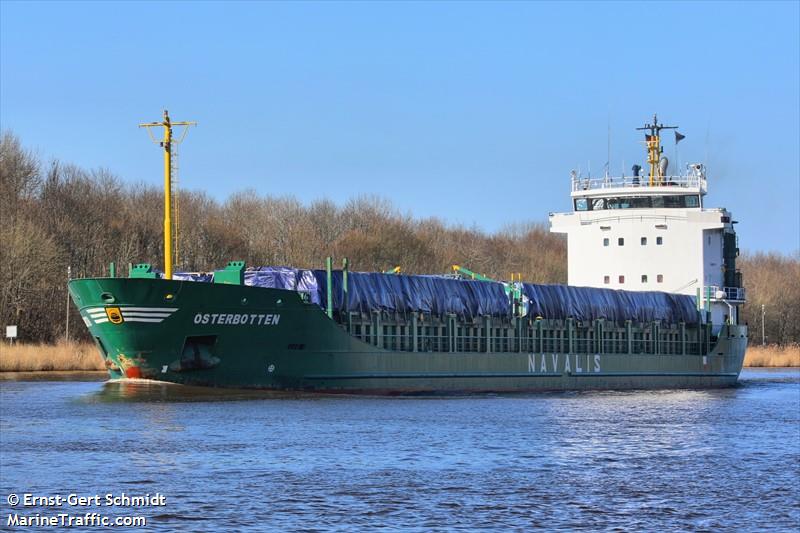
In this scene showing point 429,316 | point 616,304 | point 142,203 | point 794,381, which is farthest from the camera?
point 142,203

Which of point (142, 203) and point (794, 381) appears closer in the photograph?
point (794, 381)

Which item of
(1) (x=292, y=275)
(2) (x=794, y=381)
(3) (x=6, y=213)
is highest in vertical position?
(3) (x=6, y=213)

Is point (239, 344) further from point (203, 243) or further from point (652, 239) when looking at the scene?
point (203, 243)

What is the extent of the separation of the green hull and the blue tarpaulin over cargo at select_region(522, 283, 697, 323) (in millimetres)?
5857

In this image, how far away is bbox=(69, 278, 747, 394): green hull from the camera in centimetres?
3266

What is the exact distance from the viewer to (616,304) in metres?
48.3

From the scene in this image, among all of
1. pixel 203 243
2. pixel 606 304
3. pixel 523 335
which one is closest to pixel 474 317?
pixel 523 335

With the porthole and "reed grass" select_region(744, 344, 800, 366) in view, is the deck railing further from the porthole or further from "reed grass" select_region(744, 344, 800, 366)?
"reed grass" select_region(744, 344, 800, 366)

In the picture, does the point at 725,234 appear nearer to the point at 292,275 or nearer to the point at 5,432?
the point at 292,275

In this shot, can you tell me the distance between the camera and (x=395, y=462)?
22.3 metres

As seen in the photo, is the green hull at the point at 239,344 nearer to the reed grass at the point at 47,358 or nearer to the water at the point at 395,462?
the water at the point at 395,462

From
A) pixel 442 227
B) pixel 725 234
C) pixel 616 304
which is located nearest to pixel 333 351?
pixel 616 304

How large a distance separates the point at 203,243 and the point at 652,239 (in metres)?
33.4

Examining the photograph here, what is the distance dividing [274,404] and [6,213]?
36.7 meters
